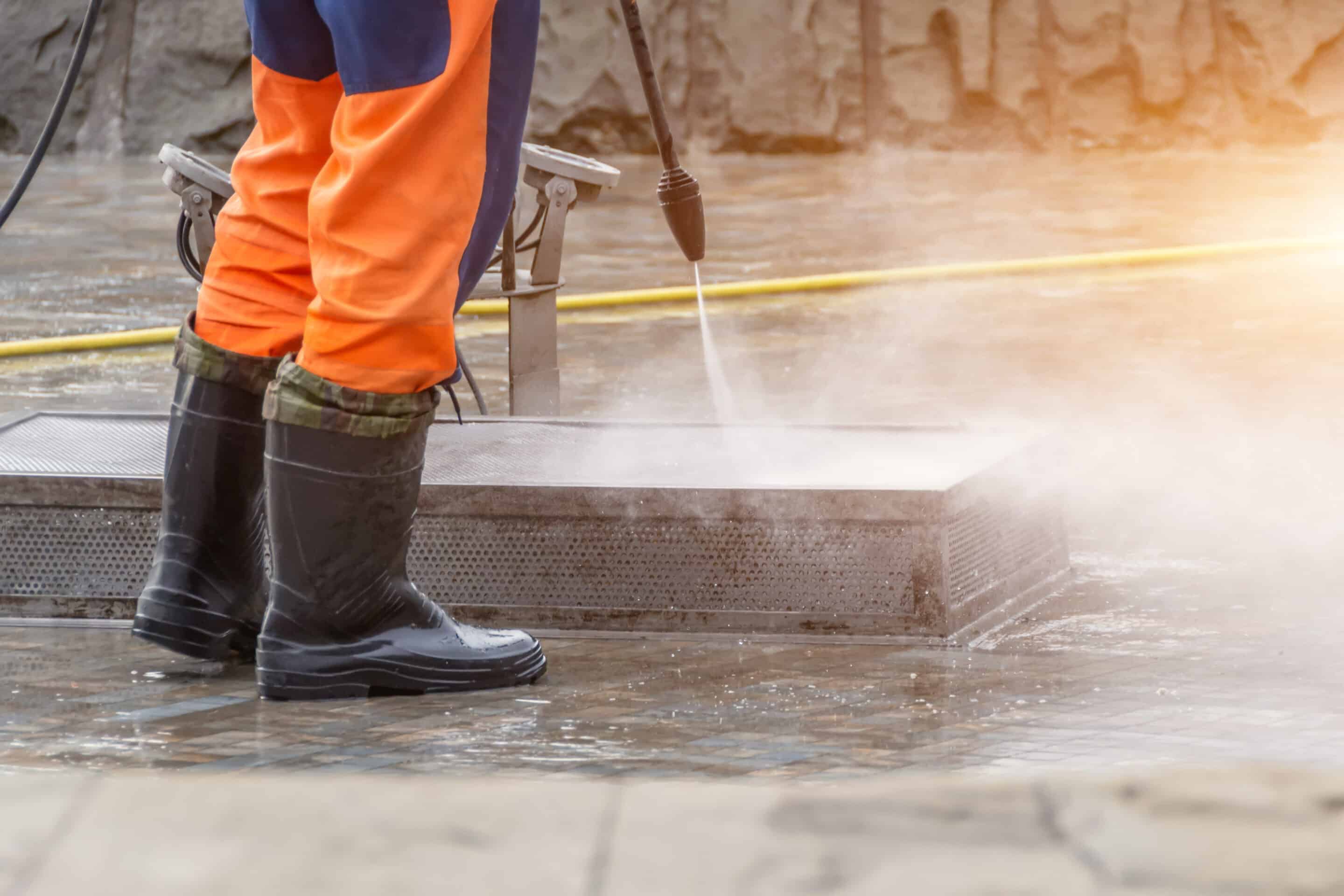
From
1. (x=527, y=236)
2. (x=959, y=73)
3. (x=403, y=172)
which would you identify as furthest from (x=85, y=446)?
(x=959, y=73)

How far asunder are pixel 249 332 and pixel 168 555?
23cm

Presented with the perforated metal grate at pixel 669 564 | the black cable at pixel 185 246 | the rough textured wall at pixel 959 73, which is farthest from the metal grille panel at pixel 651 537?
the rough textured wall at pixel 959 73

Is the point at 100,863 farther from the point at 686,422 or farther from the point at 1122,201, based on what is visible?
the point at 1122,201

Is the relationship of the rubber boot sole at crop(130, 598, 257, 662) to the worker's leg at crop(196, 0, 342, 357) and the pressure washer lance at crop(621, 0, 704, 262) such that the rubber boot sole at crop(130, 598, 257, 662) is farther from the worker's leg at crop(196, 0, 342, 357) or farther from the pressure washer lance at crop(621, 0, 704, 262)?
the pressure washer lance at crop(621, 0, 704, 262)

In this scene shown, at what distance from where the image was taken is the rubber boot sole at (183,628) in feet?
5.68

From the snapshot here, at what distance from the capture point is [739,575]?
1.88 metres

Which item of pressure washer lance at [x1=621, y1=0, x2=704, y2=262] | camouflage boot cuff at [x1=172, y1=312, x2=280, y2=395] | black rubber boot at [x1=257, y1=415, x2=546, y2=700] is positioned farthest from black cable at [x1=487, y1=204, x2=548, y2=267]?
black rubber boot at [x1=257, y1=415, x2=546, y2=700]

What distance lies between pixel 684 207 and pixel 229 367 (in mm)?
588

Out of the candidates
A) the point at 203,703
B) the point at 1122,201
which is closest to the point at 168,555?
the point at 203,703

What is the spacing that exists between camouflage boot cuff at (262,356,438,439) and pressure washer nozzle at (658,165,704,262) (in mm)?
580

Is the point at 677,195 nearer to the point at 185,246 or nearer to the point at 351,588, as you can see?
the point at 351,588

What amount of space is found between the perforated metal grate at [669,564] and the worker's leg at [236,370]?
243 mm

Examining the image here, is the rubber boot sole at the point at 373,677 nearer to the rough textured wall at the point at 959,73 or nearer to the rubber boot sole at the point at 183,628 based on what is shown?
the rubber boot sole at the point at 183,628

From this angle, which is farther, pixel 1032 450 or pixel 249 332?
pixel 1032 450
